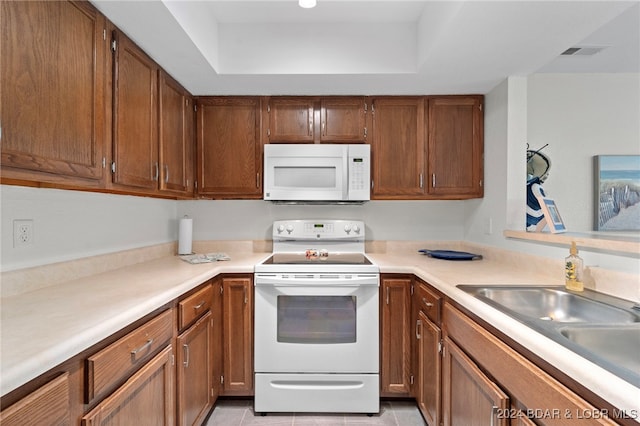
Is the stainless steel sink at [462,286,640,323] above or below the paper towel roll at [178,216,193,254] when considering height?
below

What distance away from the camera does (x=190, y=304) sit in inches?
63.7

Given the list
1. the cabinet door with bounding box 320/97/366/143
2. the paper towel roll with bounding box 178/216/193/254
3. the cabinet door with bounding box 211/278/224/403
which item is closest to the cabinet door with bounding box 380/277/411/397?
the cabinet door with bounding box 211/278/224/403

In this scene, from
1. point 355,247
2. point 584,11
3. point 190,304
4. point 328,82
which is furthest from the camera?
point 355,247

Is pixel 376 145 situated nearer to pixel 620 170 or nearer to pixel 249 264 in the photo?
pixel 249 264

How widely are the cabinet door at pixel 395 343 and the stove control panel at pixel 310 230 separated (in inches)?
27.0

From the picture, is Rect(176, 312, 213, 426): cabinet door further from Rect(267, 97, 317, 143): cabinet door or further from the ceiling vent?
the ceiling vent

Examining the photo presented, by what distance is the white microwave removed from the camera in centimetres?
243

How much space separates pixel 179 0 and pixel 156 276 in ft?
4.34

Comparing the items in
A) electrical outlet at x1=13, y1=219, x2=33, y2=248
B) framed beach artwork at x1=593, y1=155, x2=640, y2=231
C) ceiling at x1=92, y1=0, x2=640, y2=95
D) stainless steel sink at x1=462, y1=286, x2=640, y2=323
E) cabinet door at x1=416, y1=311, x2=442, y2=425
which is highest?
ceiling at x1=92, y1=0, x2=640, y2=95

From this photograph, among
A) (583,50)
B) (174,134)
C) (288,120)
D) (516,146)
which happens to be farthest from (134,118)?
(583,50)

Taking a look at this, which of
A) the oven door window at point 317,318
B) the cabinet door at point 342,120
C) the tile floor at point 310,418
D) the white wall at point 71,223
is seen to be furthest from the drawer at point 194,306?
the cabinet door at point 342,120

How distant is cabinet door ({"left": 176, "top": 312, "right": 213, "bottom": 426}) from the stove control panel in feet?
3.05

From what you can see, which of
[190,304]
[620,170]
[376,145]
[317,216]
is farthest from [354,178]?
[620,170]

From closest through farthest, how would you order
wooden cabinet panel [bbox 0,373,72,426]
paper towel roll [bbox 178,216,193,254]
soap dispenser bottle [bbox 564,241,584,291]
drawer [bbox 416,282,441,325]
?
1. wooden cabinet panel [bbox 0,373,72,426]
2. soap dispenser bottle [bbox 564,241,584,291]
3. drawer [bbox 416,282,441,325]
4. paper towel roll [bbox 178,216,193,254]
